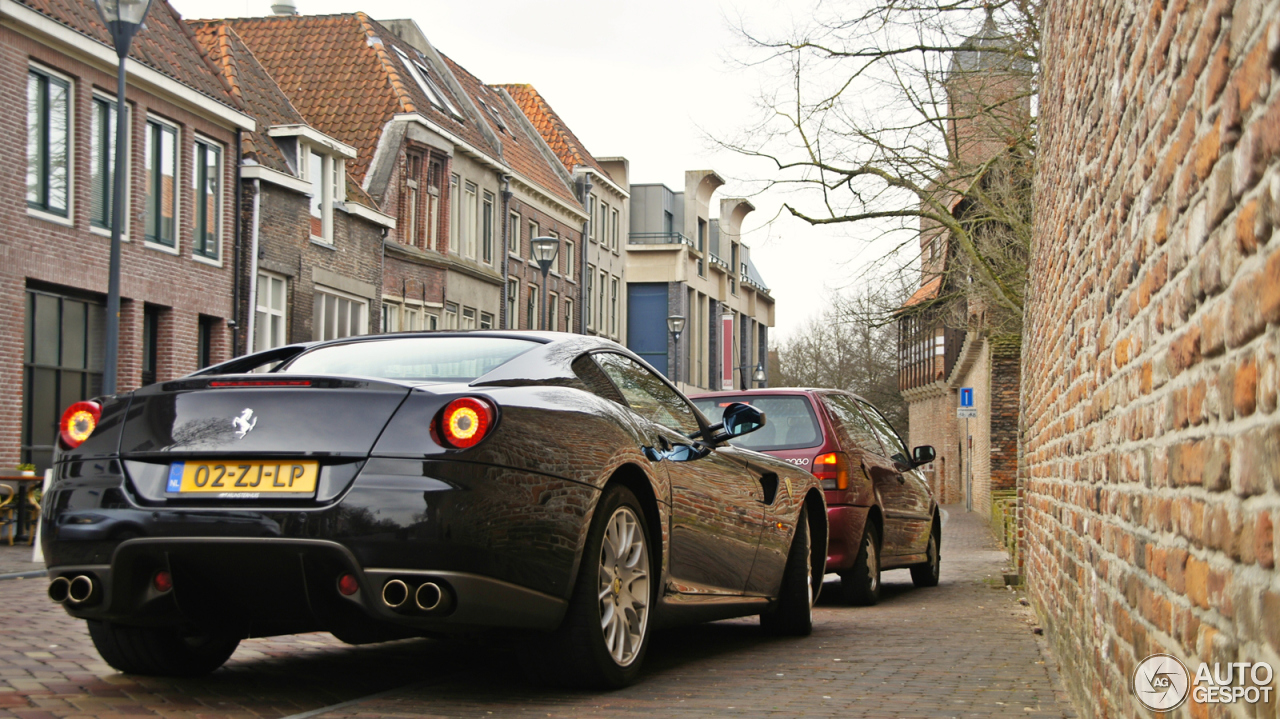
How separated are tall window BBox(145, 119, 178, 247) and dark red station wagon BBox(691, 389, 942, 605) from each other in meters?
14.7

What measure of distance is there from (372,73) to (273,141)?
7.14m

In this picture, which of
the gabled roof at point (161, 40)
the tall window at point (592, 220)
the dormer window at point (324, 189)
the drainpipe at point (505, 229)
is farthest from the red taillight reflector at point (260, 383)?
the tall window at point (592, 220)

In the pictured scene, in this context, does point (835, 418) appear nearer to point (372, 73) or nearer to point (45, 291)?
point (45, 291)

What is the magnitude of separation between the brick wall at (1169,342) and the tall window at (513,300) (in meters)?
35.3

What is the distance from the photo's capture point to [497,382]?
533cm

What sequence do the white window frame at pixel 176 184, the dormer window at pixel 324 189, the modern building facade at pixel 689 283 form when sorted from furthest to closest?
the modern building facade at pixel 689 283
the dormer window at pixel 324 189
the white window frame at pixel 176 184

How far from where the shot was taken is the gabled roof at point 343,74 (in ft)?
108

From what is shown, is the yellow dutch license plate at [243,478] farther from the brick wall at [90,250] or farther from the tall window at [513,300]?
the tall window at [513,300]

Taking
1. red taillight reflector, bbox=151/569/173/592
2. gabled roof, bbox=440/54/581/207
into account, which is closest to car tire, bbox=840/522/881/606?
red taillight reflector, bbox=151/569/173/592

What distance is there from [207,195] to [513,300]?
17649 millimetres

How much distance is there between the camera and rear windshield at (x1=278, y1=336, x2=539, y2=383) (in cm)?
561

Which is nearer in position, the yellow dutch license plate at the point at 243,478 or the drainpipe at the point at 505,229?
the yellow dutch license plate at the point at 243,478

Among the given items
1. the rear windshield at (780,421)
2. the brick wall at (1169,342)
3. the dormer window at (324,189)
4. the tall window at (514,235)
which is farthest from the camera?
the tall window at (514,235)

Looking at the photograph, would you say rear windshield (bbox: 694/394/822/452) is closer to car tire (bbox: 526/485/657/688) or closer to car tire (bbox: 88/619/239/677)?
car tire (bbox: 526/485/657/688)
